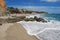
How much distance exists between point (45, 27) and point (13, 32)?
0.89 metres

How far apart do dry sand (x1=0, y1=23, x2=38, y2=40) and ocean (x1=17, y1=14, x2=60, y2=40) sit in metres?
0.15

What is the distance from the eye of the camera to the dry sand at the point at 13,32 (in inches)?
211

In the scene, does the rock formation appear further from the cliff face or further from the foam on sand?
the foam on sand

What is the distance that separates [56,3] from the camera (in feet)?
20.2

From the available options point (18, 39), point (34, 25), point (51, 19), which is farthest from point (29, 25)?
point (18, 39)

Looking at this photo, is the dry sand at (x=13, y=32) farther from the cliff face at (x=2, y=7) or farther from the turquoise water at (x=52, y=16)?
the turquoise water at (x=52, y=16)

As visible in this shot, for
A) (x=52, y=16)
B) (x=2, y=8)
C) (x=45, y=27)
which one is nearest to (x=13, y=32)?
(x=45, y=27)

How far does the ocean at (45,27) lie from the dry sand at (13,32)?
0.49ft

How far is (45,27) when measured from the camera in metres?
6.04

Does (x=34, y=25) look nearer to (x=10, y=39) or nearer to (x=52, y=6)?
(x=52, y=6)

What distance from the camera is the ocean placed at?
555 centimetres

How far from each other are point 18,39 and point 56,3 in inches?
64.9

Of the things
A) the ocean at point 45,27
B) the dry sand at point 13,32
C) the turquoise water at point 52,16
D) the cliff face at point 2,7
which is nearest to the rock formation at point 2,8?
the cliff face at point 2,7

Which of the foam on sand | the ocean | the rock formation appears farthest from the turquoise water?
the rock formation
